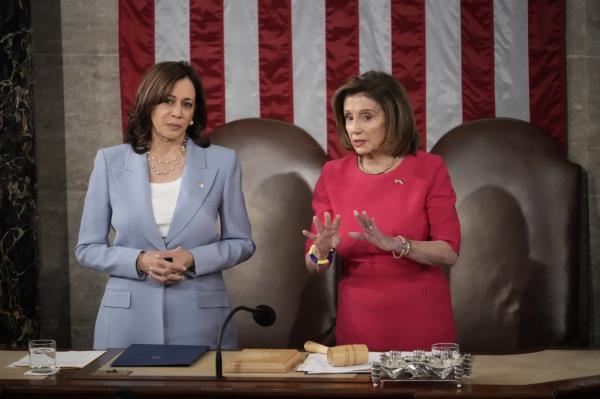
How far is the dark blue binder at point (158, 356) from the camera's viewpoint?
2.89m

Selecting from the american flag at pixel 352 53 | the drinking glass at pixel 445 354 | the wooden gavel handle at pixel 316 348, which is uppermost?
the american flag at pixel 352 53

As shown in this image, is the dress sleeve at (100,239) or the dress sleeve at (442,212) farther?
the dress sleeve at (442,212)

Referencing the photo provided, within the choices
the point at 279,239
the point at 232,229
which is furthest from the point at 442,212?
the point at 279,239

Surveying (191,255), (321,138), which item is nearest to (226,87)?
(321,138)

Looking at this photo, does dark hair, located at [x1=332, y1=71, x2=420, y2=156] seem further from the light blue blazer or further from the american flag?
the american flag

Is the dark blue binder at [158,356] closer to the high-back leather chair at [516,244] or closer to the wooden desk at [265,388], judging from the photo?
the wooden desk at [265,388]

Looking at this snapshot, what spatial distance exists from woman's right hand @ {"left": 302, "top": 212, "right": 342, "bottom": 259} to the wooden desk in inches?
30.5

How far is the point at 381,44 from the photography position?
194 inches

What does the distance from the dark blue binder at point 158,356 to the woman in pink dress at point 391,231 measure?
2.23ft

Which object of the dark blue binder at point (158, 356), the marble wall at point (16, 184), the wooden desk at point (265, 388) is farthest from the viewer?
the marble wall at point (16, 184)

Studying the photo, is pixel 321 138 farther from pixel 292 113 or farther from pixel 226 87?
pixel 226 87

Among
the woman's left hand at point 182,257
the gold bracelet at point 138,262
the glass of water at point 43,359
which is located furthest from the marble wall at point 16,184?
the glass of water at point 43,359

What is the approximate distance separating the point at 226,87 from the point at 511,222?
1.72 m

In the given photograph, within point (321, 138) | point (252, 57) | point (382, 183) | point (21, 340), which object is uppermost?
point (252, 57)
